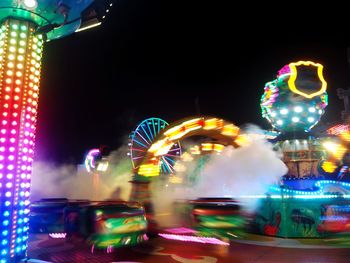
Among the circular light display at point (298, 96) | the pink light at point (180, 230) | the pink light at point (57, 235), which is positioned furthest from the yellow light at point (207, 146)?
the pink light at point (57, 235)

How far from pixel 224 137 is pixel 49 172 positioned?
14.9 metres

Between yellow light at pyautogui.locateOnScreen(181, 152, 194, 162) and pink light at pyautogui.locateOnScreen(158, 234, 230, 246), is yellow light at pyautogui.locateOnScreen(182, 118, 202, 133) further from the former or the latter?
yellow light at pyautogui.locateOnScreen(181, 152, 194, 162)

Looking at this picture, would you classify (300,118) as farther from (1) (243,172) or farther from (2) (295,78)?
(1) (243,172)

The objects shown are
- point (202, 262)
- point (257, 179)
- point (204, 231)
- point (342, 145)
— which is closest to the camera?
point (202, 262)

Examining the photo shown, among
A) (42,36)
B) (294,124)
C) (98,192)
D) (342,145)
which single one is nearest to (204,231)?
(294,124)

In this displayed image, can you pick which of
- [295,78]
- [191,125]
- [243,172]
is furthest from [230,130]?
[295,78]

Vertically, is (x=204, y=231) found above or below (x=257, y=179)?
below

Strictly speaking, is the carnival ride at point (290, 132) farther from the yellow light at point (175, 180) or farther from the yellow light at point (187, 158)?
the yellow light at point (187, 158)

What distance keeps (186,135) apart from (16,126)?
7.13 meters

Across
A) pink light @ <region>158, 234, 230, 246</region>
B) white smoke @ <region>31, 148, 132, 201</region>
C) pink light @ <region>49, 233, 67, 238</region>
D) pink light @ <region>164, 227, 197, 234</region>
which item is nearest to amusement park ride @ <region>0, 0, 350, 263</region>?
pink light @ <region>164, 227, 197, 234</region>

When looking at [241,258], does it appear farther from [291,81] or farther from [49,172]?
[49,172]

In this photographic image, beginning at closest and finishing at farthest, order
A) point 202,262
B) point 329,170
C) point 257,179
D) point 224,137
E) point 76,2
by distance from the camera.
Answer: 1. point 76,2
2. point 202,262
3. point 224,137
4. point 257,179
5. point 329,170

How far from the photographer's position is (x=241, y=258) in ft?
22.7

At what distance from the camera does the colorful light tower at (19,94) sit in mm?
5133
